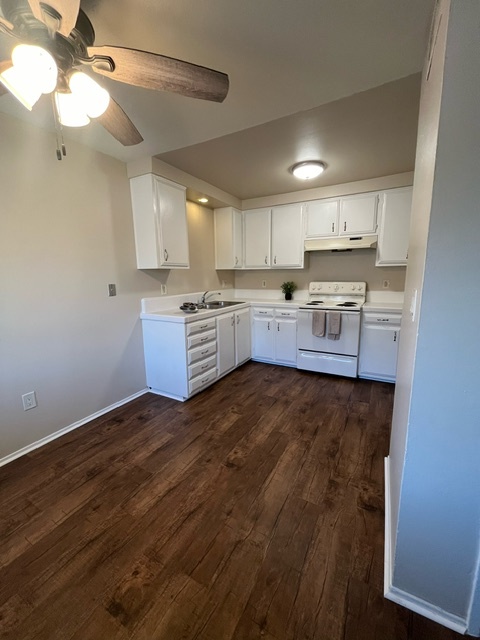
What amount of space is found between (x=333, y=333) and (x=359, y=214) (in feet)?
4.92

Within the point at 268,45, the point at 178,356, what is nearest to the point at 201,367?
the point at 178,356

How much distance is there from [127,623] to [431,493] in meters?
1.22

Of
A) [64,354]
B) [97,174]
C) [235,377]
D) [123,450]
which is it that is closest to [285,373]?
[235,377]

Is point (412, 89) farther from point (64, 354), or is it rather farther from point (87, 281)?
point (64, 354)

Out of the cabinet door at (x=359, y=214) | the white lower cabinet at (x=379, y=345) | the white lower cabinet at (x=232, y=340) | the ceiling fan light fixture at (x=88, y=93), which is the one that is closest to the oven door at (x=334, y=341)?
the white lower cabinet at (x=379, y=345)

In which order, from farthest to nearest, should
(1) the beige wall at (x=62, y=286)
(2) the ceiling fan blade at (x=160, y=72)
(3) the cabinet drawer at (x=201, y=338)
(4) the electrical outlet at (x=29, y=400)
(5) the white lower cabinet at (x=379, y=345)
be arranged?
(5) the white lower cabinet at (x=379, y=345) → (3) the cabinet drawer at (x=201, y=338) → (4) the electrical outlet at (x=29, y=400) → (1) the beige wall at (x=62, y=286) → (2) the ceiling fan blade at (x=160, y=72)

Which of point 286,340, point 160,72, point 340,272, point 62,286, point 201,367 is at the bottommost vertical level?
point 201,367

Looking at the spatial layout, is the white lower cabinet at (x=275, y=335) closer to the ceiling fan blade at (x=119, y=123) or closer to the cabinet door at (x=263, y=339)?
the cabinet door at (x=263, y=339)

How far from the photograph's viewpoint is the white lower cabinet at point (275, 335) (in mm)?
3543

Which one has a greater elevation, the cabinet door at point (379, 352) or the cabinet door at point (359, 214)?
the cabinet door at point (359, 214)

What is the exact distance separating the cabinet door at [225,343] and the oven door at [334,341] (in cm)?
86

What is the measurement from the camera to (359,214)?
128 inches

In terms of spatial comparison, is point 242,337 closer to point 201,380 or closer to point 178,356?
point 201,380

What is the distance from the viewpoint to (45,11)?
0.88 meters
